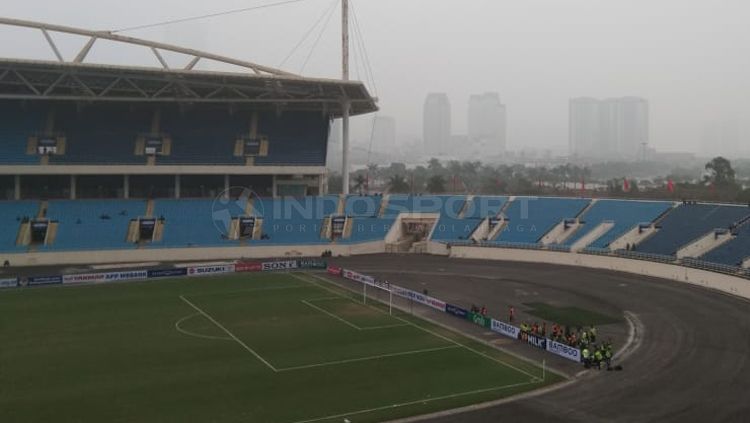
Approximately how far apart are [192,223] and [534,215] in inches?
1181

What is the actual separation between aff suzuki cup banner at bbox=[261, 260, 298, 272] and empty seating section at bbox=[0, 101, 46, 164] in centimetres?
2359

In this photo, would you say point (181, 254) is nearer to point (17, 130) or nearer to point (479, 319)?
point (17, 130)

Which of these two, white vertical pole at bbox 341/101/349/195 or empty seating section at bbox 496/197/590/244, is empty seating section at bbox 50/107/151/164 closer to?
white vertical pole at bbox 341/101/349/195

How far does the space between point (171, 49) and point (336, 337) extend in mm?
32789

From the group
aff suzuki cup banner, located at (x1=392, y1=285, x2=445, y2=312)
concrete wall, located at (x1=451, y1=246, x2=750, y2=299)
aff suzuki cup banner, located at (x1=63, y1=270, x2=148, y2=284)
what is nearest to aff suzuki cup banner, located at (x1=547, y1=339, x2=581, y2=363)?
aff suzuki cup banner, located at (x1=392, y1=285, x2=445, y2=312)

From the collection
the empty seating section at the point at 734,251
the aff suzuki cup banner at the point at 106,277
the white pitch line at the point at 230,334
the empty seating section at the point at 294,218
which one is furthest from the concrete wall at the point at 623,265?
the white pitch line at the point at 230,334

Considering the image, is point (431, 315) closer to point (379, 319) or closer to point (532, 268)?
point (379, 319)

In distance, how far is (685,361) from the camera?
2423 cm

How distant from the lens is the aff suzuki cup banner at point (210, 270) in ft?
149

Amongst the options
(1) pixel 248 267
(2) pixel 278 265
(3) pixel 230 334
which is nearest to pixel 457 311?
(3) pixel 230 334

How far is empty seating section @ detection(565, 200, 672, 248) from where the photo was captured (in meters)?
51.3

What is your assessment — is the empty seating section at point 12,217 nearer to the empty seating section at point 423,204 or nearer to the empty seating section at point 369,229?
the empty seating section at point 369,229

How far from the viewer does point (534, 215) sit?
58.3 meters

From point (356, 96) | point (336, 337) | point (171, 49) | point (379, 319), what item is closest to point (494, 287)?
point (379, 319)
